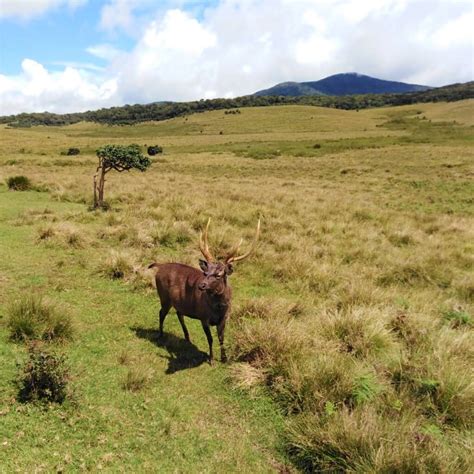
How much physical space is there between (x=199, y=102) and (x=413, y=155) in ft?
529

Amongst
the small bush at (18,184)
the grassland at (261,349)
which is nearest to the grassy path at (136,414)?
the grassland at (261,349)

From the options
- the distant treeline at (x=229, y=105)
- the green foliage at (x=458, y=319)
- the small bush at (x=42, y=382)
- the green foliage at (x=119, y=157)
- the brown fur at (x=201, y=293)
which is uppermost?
the distant treeline at (x=229, y=105)

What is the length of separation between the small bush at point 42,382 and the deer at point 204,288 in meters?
2.16

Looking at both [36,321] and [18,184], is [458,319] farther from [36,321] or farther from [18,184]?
[18,184]

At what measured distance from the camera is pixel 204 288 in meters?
5.77

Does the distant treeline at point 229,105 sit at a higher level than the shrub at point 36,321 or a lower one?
higher

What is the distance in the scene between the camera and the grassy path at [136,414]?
431 centimetres

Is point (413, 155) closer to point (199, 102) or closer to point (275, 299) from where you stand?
point (275, 299)

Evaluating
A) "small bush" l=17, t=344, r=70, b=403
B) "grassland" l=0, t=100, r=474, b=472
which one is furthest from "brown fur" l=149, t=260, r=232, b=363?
"small bush" l=17, t=344, r=70, b=403

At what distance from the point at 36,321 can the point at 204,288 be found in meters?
3.01

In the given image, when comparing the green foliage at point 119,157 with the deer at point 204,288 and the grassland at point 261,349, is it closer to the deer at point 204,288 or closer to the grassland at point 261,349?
the grassland at point 261,349

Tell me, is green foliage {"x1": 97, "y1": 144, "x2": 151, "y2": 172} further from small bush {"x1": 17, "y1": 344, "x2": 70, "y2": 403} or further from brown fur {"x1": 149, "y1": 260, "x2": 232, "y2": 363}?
small bush {"x1": 17, "y1": 344, "x2": 70, "y2": 403}

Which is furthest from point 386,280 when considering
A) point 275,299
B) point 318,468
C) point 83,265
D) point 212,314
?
point 83,265

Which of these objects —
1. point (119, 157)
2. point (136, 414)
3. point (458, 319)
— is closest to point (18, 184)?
point (119, 157)
